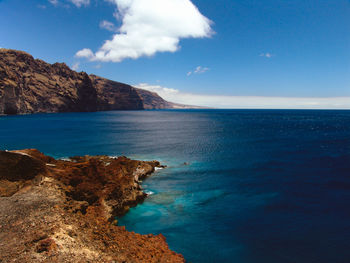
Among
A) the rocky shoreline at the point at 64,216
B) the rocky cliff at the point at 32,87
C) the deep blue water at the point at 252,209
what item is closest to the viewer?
the rocky shoreline at the point at 64,216

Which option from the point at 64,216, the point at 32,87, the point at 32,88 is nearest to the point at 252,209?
the point at 64,216

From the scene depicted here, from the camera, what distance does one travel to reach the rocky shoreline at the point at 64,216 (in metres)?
8.30

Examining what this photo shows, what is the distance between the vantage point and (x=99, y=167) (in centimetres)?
1752

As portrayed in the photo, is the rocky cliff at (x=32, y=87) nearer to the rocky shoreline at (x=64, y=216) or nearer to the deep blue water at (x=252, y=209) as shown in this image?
the rocky shoreline at (x=64, y=216)

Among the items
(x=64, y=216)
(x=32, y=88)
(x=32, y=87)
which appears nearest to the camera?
(x=64, y=216)

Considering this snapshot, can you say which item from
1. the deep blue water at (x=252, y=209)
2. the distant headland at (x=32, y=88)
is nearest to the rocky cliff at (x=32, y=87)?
the distant headland at (x=32, y=88)

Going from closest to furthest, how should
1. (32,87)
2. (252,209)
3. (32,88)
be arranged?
1. (252,209)
2. (32,88)
3. (32,87)

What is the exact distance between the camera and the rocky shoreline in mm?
8295

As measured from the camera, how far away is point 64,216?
34.8 ft

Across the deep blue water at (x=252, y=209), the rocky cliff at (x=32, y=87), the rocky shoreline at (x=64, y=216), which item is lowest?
the deep blue water at (x=252, y=209)

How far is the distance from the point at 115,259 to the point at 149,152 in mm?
30944

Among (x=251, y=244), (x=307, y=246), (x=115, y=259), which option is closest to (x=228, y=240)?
(x=251, y=244)

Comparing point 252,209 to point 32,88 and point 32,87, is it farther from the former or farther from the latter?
point 32,87

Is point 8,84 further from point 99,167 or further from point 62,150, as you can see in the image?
point 99,167
